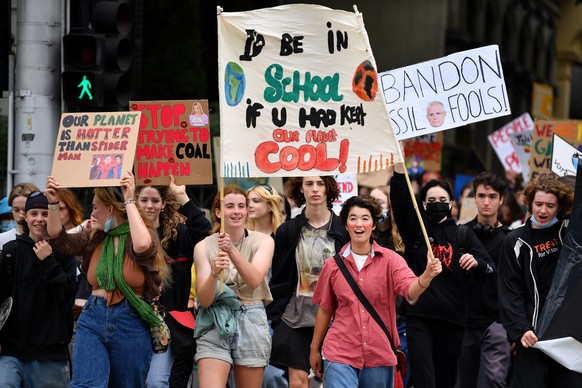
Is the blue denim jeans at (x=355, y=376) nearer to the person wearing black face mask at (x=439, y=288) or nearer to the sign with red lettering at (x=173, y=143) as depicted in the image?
the person wearing black face mask at (x=439, y=288)

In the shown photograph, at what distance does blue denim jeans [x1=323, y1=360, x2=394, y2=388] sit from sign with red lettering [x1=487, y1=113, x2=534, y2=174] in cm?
957

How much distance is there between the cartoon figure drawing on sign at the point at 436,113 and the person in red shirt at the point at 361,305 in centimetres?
226

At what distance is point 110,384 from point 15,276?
3.15ft

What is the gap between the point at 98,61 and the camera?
34.1 feet

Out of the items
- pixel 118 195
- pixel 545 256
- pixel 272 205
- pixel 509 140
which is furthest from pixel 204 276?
pixel 509 140

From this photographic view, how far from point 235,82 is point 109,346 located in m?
1.84

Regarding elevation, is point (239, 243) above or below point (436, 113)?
below

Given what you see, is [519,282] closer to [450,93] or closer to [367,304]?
[367,304]

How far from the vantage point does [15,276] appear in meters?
8.05

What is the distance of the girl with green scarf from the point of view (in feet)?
24.8

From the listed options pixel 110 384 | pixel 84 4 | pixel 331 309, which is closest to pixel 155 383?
pixel 110 384

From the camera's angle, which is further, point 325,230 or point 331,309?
point 325,230

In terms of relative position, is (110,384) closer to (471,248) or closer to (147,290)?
(147,290)

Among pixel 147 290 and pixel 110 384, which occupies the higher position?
pixel 147 290
